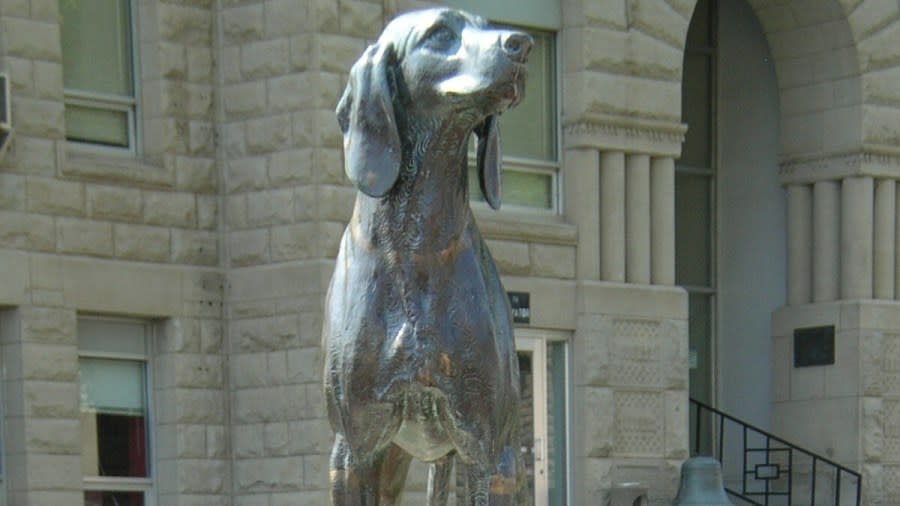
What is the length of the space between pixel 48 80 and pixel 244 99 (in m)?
1.72

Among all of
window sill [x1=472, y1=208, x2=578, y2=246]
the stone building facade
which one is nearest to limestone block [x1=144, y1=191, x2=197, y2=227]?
the stone building facade

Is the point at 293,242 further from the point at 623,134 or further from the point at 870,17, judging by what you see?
the point at 870,17

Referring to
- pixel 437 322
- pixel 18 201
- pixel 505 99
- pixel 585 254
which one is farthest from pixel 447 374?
pixel 585 254

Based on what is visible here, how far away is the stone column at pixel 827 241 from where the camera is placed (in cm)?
2161

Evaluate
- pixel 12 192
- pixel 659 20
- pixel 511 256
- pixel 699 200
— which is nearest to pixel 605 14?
pixel 659 20

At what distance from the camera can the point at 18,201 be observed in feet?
53.9

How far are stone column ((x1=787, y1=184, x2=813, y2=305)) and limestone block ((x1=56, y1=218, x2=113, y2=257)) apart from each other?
24.6 feet

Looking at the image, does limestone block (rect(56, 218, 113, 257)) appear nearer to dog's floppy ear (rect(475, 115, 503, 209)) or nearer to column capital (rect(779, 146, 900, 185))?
column capital (rect(779, 146, 900, 185))

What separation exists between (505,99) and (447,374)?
0.90 m

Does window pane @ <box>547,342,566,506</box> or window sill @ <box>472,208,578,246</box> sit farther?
window pane @ <box>547,342,566,506</box>

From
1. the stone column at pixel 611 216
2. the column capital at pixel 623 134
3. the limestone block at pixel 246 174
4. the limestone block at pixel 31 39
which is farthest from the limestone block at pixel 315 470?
the column capital at pixel 623 134

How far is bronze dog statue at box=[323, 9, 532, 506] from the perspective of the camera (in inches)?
291

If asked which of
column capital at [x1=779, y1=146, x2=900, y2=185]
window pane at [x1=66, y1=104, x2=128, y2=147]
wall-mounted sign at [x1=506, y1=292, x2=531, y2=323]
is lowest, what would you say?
wall-mounted sign at [x1=506, y1=292, x2=531, y2=323]

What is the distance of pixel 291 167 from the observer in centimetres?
1742
